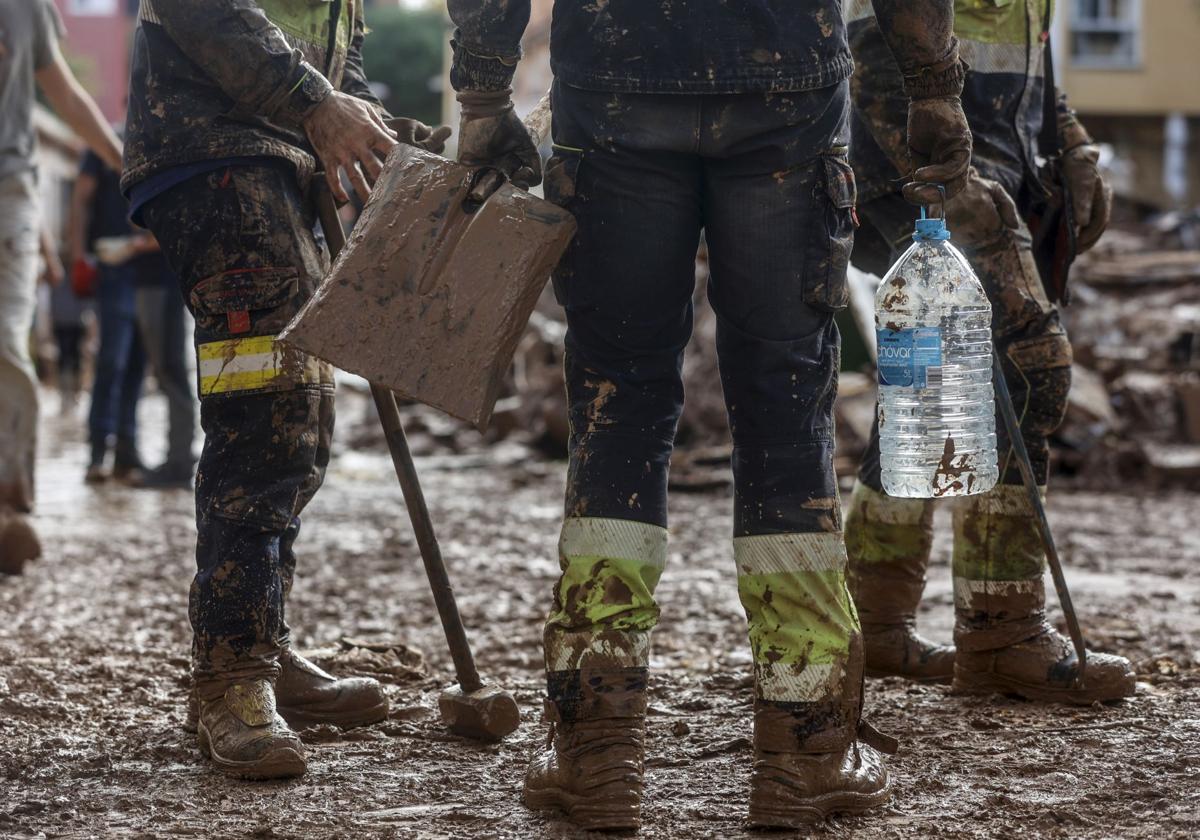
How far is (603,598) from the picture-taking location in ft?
9.89

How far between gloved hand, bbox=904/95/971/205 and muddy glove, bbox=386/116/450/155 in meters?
1.15

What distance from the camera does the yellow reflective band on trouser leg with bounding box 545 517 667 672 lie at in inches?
119

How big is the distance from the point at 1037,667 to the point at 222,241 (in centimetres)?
238

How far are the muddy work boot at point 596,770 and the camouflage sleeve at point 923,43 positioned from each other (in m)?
1.44

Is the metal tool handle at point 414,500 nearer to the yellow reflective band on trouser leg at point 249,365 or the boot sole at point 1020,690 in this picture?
the yellow reflective band on trouser leg at point 249,365

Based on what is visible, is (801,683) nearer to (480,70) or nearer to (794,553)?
(794,553)

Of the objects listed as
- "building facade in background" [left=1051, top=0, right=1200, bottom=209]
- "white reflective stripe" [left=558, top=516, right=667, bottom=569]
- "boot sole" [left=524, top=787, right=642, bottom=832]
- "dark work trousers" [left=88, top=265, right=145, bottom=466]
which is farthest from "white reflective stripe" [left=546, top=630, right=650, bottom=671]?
"building facade in background" [left=1051, top=0, right=1200, bottom=209]

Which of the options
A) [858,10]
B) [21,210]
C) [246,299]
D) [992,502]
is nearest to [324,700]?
[246,299]

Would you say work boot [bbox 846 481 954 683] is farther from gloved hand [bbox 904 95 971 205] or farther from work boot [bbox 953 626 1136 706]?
gloved hand [bbox 904 95 971 205]

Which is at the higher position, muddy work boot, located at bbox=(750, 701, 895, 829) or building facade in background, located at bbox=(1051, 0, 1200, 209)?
building facade in background, located at bbox=(1051, 0, 1200, 209)

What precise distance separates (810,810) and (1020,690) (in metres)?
1.33

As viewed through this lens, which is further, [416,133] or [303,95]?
[416,133]

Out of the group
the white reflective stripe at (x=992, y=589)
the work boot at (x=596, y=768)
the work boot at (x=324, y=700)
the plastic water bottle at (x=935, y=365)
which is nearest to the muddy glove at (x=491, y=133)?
the plastic water bottle at (x=935, y=365)

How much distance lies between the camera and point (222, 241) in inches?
136
